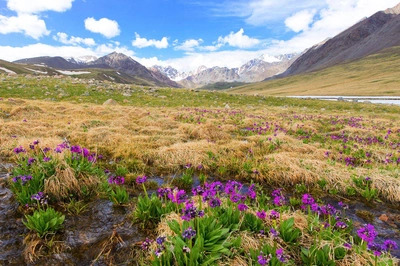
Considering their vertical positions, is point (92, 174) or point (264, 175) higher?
point (92, 174)

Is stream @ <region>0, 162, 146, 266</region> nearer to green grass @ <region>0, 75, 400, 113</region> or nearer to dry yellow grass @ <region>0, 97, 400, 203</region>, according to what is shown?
dry yellow grass @ <region>0, 97, 400, 203</region>

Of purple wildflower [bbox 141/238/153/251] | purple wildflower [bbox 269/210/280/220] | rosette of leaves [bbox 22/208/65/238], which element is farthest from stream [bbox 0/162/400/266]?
purple wildflower [bbox 269/210/280/220]

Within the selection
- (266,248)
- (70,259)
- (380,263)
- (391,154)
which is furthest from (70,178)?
(391,154)

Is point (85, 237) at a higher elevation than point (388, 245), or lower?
lower

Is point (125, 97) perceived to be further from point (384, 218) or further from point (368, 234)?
point (368, 234)

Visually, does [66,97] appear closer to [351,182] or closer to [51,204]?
[51,204]

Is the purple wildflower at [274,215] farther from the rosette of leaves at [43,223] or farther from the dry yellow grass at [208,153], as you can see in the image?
the rosette of leaves at [43,223]

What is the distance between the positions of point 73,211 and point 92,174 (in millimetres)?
1135

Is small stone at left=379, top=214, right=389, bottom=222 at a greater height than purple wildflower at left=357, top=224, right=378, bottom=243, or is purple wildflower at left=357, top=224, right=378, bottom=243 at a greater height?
purple wildflower at left=357, top=224, right=378, bottom=243

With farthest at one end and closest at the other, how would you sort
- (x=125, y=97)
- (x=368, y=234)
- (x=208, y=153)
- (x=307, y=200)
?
(x=125, y=97) < (x=208, y=153) < (x=307, y=200) < (x=368, y=234)

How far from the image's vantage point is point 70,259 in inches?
139

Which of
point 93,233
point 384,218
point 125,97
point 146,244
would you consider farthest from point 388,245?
point 125,97

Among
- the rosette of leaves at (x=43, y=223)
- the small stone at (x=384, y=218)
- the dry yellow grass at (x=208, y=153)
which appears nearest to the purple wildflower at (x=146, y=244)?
the rosette of leaves at (x=43, y=223)

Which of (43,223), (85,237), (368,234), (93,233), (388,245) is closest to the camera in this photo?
(388,245)
